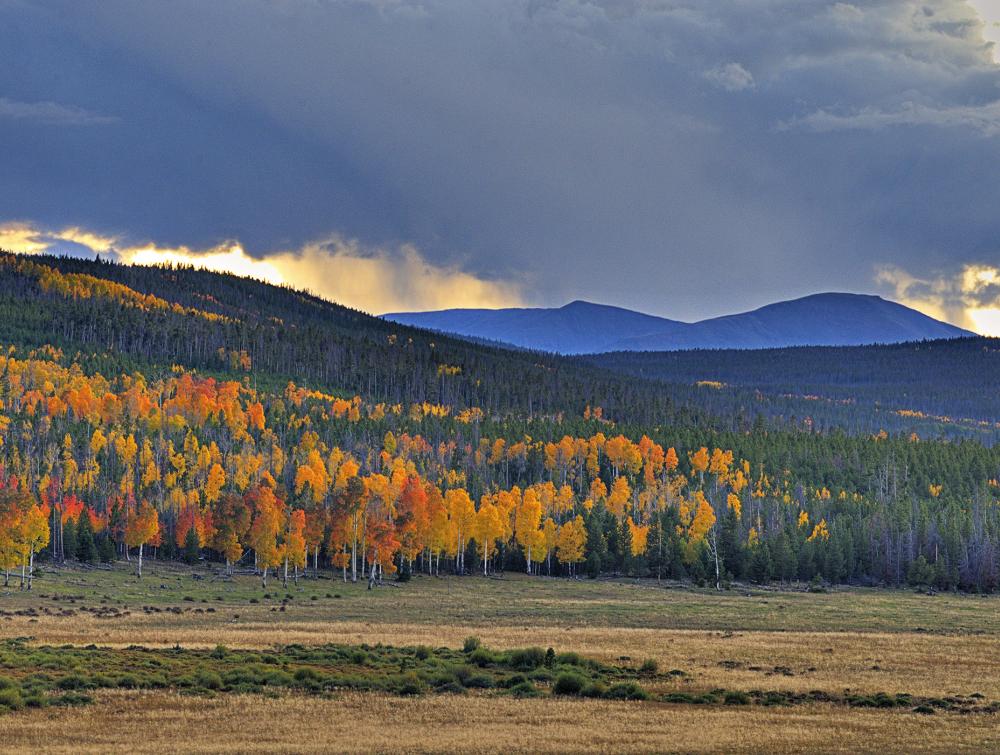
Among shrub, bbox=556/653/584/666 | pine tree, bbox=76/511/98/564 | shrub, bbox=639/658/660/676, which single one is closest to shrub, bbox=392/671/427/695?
shrub, bbox=556/653/584/666

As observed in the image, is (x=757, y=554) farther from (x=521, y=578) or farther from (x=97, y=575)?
(x=97, y=575)

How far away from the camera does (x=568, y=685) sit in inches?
1807

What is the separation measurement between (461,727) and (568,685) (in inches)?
355

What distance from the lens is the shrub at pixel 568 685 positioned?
4588 centimetres

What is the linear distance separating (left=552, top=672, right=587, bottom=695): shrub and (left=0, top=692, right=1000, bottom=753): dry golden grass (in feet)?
7.31

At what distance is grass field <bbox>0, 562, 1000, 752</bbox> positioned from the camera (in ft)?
118

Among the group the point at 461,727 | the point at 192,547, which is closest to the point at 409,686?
the point at 461,727

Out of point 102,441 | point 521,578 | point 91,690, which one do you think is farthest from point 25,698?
point 102,441

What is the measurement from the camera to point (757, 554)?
458 feet

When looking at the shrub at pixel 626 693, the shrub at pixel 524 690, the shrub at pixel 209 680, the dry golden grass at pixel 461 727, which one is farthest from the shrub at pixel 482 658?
the shrub at pixel 209 680

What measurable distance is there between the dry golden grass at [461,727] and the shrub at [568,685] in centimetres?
223

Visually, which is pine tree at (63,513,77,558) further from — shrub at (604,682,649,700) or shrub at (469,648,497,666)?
shrub at (604,682,649,700)

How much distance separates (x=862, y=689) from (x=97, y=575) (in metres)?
87.3

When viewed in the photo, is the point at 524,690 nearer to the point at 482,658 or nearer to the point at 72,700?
the point at 482,658
